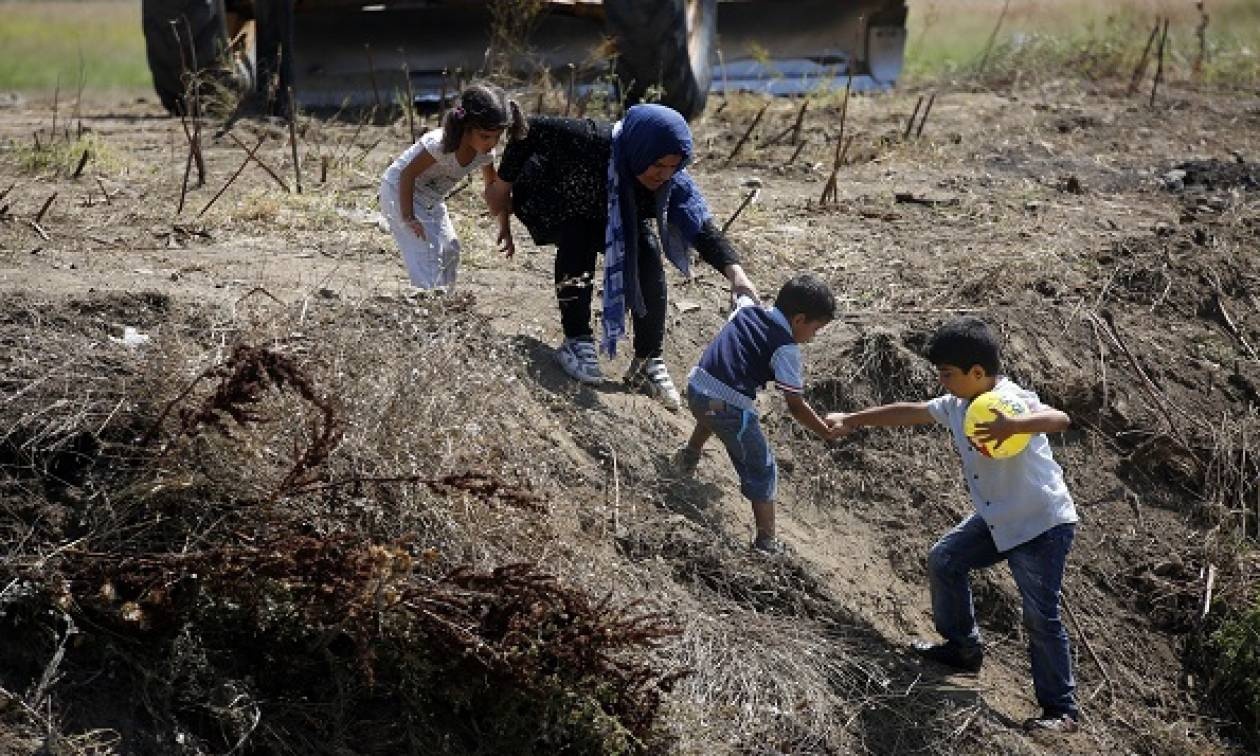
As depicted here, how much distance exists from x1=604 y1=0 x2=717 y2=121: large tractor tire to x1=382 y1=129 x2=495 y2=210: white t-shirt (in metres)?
3.67

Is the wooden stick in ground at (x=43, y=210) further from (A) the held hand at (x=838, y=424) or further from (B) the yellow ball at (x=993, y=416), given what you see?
(B) the yellow ball at (x=993, y=416)

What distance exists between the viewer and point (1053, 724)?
21.8ft

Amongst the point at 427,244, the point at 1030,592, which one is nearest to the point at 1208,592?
the point at 1030,592

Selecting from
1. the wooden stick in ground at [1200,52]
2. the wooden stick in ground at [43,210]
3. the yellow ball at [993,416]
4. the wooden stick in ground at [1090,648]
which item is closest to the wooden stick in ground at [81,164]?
the wooden stick in ground at [43,210]

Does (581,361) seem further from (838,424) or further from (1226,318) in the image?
(1226,318)

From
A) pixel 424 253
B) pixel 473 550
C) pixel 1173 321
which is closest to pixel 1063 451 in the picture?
pixel 1173 321

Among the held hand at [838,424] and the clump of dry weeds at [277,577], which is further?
the held hand at [838,424]

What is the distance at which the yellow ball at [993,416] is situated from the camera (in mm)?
6184

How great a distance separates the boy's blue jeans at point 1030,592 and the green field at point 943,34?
7617 mm

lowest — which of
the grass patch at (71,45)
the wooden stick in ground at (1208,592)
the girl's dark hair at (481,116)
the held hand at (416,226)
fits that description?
the grass patch at (71,45)

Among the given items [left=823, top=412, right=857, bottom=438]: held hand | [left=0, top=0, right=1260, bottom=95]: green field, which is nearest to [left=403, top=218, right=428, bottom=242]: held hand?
[left=823, top=412, right=857, bottom=438]: held hand

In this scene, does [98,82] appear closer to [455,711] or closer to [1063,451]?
[1063,451]

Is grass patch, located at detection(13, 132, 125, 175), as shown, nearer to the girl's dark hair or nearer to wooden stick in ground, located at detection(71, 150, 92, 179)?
wooden stick in ground, located at detection(71, 150, 92, 179)

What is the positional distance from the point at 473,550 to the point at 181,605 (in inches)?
35.5
